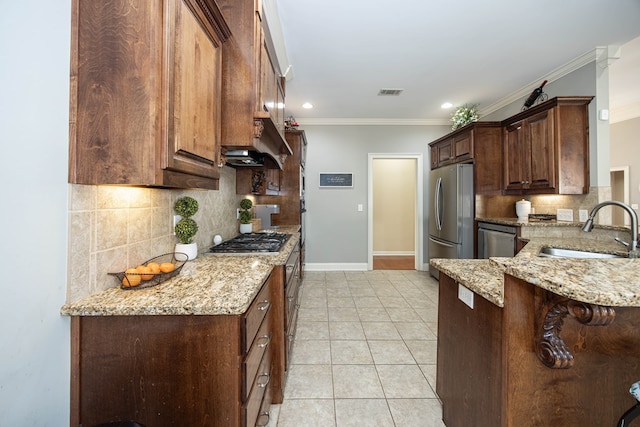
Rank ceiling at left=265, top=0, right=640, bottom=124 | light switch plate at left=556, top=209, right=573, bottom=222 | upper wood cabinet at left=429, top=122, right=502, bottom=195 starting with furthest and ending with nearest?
upper wood cabinet at left=429, top=122, right=502, bottom=195 < light switch plate at left=556, top=209, right=573, bottom=222 < ceiling at left=265, top=0, right=640, bottom=124

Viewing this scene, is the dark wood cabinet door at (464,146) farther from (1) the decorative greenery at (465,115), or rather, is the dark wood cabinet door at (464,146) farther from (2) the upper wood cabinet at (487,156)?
(1) the decorative greenery at (465,115)

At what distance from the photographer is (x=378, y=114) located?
173 inches

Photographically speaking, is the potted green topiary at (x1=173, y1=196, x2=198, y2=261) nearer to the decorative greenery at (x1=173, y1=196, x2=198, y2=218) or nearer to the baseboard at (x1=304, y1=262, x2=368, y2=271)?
the decorative greenery at (x1=173, y1=196, x2=198, y2=218)

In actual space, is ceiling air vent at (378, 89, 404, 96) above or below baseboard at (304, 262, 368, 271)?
above

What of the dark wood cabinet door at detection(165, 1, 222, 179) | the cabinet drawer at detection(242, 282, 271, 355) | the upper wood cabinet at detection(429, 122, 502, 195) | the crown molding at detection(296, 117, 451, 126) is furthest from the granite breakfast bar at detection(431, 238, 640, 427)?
the crown molding at detection(296, 117, 451, 126)

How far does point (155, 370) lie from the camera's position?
2.99ft

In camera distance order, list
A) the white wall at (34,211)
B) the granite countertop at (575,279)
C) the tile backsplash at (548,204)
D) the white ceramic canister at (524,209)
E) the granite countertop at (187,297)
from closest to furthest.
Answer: the granite countertop at (575,279) → the white wall at (34,211) → the granite countertop at (187,297) → the tile backsplash at (548,204) → the white ceramic canister at (524,209)

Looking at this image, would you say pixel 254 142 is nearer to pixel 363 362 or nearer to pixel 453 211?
pixel 363 362

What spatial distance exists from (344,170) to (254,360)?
12.6 feet

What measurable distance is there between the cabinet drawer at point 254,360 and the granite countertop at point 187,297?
0.24 m

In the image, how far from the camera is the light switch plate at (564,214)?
282cm

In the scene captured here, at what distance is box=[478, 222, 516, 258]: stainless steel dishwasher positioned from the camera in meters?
2.87

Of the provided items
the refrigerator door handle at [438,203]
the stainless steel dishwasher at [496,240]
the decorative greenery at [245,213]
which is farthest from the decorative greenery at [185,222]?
the refrigerator door handle at [438,203]

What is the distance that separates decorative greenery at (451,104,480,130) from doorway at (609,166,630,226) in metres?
2.81
